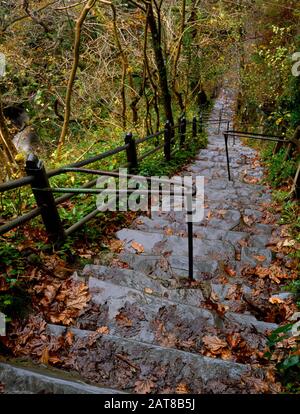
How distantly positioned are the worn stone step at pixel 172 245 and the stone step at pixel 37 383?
2.12 metres

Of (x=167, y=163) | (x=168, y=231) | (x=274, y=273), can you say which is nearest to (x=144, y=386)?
(x=274, y=273)

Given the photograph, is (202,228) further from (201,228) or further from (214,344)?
(214,344)

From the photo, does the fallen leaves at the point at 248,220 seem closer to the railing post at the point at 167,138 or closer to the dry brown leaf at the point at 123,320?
the dry brown leaf at the point at 123,320

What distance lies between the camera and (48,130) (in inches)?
596

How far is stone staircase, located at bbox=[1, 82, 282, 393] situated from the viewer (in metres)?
2.19

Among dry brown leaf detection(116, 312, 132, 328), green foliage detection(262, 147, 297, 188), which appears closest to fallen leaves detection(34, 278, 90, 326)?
dry brown leaf detection(116, 312, 132, 328)

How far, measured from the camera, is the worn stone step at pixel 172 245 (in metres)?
3.98

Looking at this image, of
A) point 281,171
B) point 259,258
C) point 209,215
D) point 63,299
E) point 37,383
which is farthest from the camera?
point 281,171

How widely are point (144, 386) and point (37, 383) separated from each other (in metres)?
0.73

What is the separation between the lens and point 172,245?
4.12 metres

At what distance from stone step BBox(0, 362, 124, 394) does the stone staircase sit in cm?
22

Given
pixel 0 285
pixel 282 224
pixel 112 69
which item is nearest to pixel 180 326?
pixel 0 285
